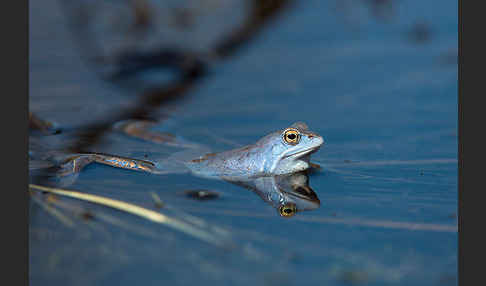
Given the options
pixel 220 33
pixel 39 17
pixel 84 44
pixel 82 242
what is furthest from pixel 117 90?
pixel 82 242

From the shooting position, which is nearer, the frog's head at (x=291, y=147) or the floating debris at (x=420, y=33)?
the frog's head at (x=291, y=147)

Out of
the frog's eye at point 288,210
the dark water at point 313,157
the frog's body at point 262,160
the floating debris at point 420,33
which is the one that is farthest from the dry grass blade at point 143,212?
the floating debris at point 420,33

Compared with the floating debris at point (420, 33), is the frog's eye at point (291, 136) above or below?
below

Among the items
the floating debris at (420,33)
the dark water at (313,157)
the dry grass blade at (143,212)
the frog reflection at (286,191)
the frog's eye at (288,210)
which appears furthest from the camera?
the floating debris at (420,33)

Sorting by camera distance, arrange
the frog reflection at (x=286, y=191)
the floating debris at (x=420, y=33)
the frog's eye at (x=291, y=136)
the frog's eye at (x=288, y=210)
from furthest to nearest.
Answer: the floating debris at (x=420, y=33)
the frog's eye at (x=291, y=136)
the frog reflection at (x=286, y=191)
the frog's eye at (x=288, y=210)

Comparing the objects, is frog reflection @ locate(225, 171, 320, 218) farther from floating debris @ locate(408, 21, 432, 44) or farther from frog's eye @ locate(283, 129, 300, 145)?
floating debris @ locate(408, 21, 432, 44)

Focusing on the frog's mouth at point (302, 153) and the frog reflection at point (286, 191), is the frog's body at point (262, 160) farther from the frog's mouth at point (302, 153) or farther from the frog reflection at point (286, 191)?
the frog reflection at point (286, 191)

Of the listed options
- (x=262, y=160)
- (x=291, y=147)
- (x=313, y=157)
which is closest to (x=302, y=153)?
(x=291, y=147)

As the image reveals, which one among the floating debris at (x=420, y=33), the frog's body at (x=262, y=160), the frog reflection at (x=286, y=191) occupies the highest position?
the floating debris at (x=420, y=33)
